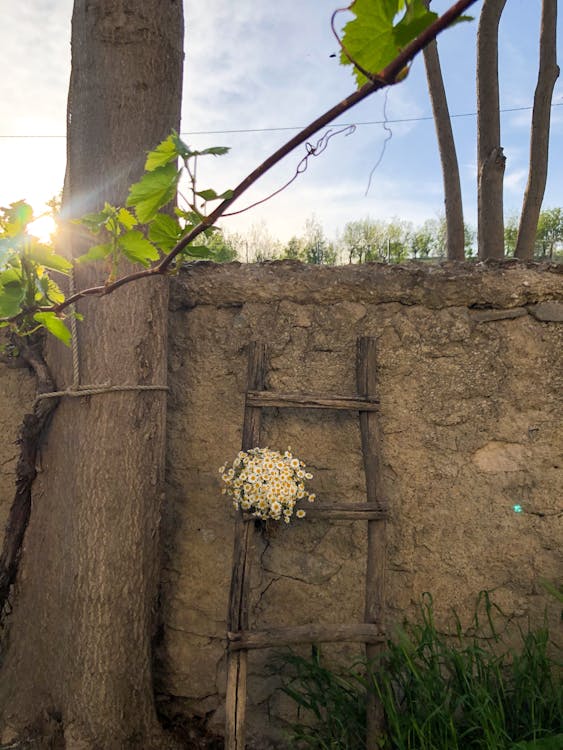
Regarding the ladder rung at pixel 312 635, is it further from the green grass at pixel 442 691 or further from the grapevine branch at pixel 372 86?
the grapevine branch at pixel 372 86

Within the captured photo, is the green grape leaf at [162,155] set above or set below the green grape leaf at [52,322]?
above

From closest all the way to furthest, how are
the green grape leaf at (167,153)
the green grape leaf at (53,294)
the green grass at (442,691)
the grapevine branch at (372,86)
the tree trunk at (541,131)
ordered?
the grapevine branch at (372,86)
the green grape leaf at (167,153)
the green grape leaf at (53,294)
the green grass at (442,691)
the tree trunk at (541,131)

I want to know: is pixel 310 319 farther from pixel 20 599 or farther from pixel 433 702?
pixel 20 599

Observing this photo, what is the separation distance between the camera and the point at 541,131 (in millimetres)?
4723

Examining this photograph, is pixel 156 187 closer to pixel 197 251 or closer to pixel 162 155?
pixel 162 155

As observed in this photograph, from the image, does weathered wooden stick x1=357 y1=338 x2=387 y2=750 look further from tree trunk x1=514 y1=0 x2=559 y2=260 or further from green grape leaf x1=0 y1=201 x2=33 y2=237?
tree trunk x1=514 y1=0 x2=559 y2=260

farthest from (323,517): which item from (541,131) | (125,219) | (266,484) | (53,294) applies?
(541,131)

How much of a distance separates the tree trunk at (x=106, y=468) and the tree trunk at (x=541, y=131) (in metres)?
3.40

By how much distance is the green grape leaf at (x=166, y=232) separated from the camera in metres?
0.76

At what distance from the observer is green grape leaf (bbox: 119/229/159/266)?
803mm

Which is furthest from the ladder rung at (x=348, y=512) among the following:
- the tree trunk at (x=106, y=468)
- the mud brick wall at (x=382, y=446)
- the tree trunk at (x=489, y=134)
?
the tree trunk at (x=489, y=134)

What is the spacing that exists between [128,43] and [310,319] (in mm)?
1155

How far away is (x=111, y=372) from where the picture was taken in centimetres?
208

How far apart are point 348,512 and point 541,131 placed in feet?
13.3
